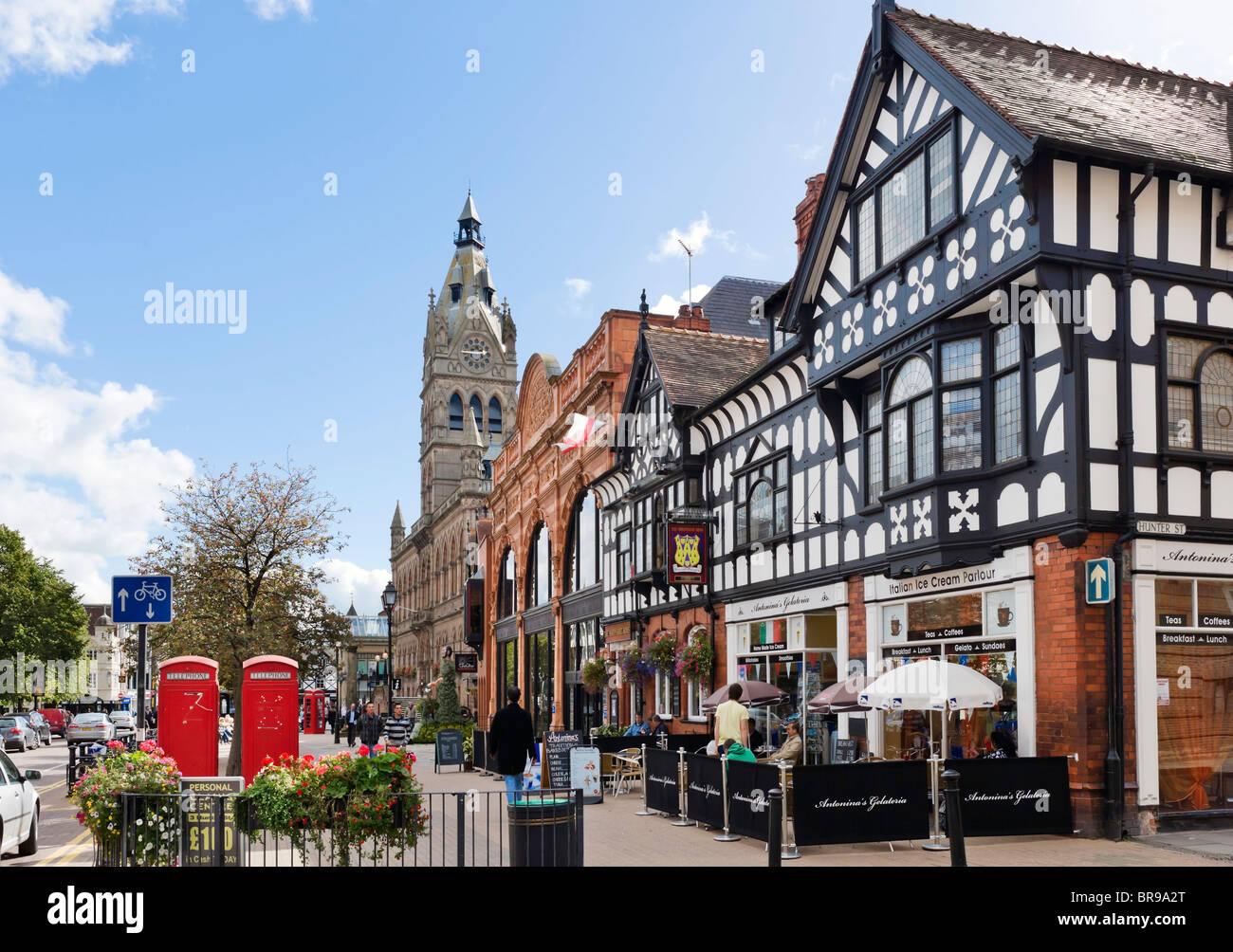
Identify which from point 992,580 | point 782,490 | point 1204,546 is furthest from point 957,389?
point 782,490

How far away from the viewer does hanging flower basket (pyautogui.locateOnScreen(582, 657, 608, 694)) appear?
34.1 m

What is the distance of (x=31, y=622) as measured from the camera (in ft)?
238

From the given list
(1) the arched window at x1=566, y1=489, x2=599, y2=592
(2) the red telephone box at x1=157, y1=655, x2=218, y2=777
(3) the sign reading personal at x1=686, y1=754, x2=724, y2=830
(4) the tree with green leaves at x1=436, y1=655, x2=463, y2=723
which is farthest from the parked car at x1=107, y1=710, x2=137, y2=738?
(3) the sign reading personal at x1=686, y1=754, x2=724, y2=830

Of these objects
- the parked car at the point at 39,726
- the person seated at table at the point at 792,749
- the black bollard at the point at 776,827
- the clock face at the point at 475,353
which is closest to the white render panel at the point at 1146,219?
the person seated at table at the point at 792,749

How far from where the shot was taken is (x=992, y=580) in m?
15.8

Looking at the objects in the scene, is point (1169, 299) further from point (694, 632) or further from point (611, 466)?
point (611, 466)

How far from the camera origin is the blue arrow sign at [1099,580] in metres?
13.8

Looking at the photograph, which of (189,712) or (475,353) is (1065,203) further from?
(475,353)

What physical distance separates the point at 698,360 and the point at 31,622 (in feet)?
189

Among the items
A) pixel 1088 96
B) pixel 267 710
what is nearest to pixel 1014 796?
pixel 1088 96

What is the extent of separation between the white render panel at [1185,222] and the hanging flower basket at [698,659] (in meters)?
13.7

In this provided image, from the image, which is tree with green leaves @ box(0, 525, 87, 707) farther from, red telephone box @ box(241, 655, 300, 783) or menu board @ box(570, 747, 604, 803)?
menu board @ box(570, 747, 604, 803)

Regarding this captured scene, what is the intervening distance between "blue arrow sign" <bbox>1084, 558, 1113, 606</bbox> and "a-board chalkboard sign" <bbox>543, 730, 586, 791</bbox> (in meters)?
9.71

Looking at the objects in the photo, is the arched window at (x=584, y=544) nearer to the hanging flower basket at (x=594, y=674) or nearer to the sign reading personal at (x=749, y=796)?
the hanging flower basket at (x=594, y=674)
